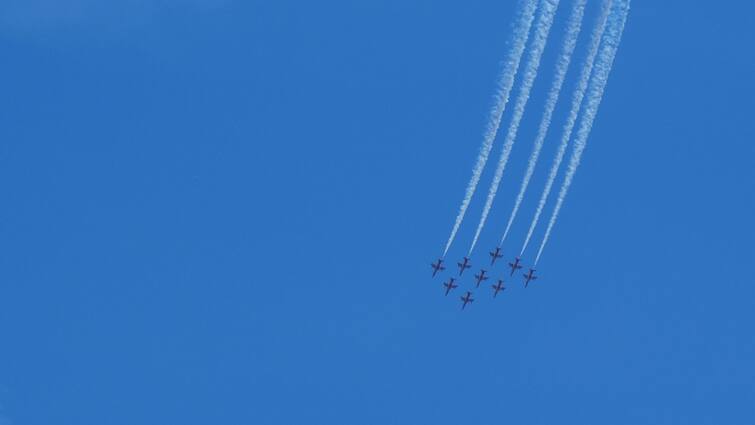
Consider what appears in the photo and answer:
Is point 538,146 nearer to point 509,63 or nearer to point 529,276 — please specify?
point 509,63

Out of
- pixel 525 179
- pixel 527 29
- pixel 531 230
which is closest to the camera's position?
pixel 527 29

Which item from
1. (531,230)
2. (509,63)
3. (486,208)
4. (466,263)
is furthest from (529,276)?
(509,63)

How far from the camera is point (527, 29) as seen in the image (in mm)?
45844

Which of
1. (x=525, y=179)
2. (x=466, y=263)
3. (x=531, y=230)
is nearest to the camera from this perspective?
(x=525, y=179)

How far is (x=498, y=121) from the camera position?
47.9 m

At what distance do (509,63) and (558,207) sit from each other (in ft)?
20.5

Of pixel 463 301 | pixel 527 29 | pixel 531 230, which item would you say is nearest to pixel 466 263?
pixel 463 301

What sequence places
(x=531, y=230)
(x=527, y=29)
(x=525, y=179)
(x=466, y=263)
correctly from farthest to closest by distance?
(x=466, y=263)
(x=531, y=230)
(x=525, y=179)
(x=527, y=29)

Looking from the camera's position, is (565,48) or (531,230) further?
(531,230)

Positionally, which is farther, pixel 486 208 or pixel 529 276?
pixel 529 276

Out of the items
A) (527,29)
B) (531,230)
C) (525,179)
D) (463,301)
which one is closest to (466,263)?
(463,301)

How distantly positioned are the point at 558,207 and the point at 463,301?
1044 centimetres

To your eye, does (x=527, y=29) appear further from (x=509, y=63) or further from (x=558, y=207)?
(x=558, y=207)

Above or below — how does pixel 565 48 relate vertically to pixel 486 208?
above
